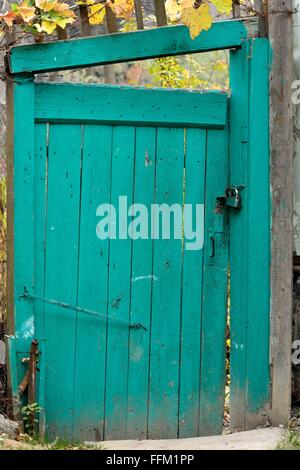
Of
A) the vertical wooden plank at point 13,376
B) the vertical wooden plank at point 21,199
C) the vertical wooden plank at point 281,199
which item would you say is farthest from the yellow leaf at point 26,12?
the vertical wooden plank at point 13,376

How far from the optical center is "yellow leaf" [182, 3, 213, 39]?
4.55 meters

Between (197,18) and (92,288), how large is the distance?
66.7 inches

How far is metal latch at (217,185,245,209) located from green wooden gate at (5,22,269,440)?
3 cm

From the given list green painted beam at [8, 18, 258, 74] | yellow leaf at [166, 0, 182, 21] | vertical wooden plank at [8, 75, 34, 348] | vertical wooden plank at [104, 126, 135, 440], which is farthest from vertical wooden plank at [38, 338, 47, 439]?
yellow leaf at [166, 0, 182, 21]

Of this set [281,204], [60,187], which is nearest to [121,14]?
[60,187]

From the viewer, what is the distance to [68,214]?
4.83 m

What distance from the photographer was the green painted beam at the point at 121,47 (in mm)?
4707

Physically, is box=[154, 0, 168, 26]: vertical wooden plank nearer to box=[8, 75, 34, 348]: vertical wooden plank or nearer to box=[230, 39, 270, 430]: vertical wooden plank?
box=[230, 39, 270, 430]: vertical wooden plank

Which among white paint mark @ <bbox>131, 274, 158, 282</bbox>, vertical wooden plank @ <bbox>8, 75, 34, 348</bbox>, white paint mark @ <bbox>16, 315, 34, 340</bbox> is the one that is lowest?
white paint mark @ <bbox>16, 315, 34, 340</bbox>

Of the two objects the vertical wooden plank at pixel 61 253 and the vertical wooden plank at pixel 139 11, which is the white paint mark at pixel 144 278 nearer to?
the vertical wooden plank at pixel 61 253

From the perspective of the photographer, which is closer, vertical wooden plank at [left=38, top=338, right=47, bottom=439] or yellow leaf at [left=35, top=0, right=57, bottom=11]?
yellow leaf at [left=35, top=0, right=57, bottom=11]

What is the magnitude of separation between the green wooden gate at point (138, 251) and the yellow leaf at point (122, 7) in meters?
0.19
